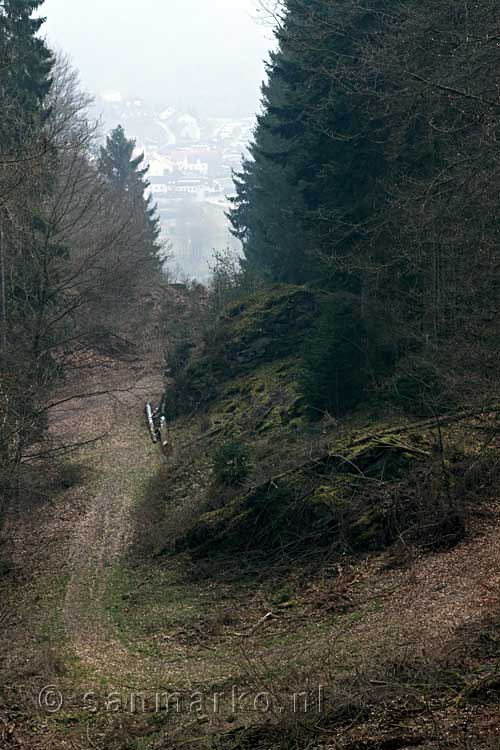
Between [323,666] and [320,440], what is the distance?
7343 millimetres

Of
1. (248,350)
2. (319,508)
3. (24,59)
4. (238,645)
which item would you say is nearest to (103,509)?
(319,508)

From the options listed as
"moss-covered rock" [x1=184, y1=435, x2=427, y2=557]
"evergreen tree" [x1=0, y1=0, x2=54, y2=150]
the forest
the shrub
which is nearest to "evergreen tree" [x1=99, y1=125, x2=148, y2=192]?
"evergreen tree" [x1=0, y1=0, x2=54, y2=150]

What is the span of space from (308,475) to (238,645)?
4.41m

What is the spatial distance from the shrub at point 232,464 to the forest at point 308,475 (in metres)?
0.06

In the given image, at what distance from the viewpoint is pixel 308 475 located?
52.0 feet

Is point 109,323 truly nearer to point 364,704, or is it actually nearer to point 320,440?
point 320,440

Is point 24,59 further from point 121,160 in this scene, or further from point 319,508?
point 121,160

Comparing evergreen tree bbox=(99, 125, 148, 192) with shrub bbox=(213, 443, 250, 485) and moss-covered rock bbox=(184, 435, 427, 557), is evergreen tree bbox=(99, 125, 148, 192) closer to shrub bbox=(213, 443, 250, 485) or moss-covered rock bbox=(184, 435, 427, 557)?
shrub bbox=(213, 443, 250, 485)

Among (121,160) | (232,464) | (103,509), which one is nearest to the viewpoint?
(232,464)

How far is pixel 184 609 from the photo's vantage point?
46.4 feet

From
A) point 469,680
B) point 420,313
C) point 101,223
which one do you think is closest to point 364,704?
point 469,680

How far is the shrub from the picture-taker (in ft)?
57.3

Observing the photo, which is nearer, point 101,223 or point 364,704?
point 364,704

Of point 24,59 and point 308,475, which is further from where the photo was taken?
point 24,59
